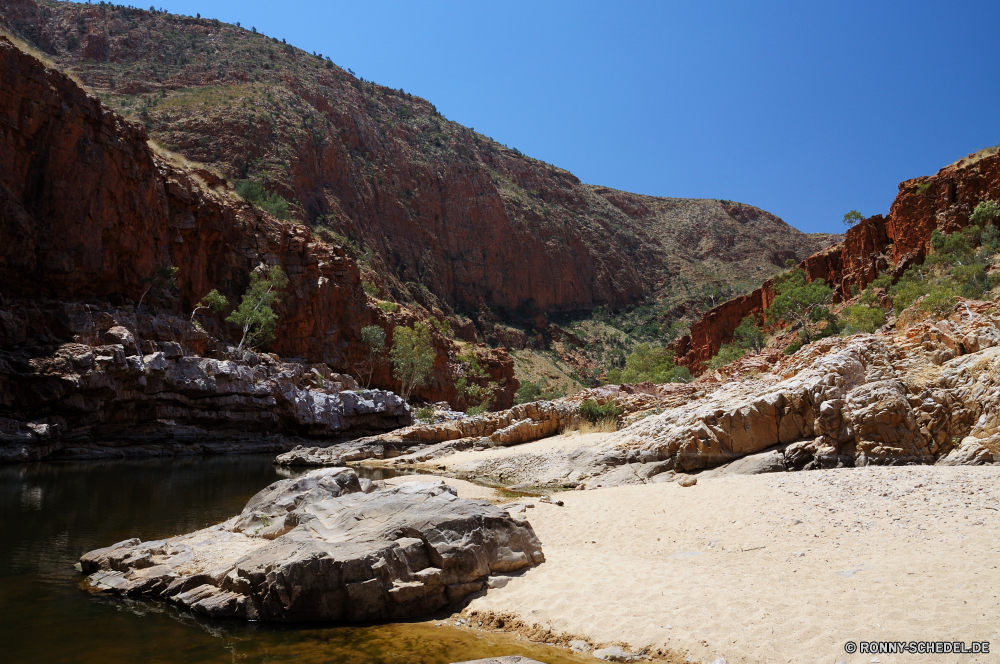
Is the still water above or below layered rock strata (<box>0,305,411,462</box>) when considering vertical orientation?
below

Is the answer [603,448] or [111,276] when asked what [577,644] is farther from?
[111,276]

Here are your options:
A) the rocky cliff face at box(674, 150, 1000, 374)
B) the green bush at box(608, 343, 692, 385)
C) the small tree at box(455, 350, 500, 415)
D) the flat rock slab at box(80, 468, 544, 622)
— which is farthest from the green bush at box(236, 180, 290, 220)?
the flat rock slab at box(80, 468, 544, 622)

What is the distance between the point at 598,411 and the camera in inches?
964

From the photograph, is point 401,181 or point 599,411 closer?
point 599,411

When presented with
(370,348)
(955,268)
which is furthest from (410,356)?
(955,268)

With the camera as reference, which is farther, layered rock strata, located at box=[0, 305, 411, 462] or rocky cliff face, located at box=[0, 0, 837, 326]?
rocky cliff face, located at box=[0, 0, 837, 326]

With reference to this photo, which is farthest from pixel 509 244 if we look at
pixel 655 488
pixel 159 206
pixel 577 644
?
pixel 577 644

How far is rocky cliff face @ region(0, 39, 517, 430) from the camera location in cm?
2816

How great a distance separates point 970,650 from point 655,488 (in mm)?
8418

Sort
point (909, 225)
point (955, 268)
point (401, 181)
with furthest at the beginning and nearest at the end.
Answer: point (401, 181) → point (909, 225) → point (955, 268)

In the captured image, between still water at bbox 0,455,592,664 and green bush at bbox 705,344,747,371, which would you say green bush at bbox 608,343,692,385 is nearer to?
green bush at bbox 705,344,747,371

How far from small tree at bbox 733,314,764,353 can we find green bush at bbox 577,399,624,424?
30139 millimetres

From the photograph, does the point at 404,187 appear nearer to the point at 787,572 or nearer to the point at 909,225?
the point at 909,225

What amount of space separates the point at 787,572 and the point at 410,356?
1714 inches
